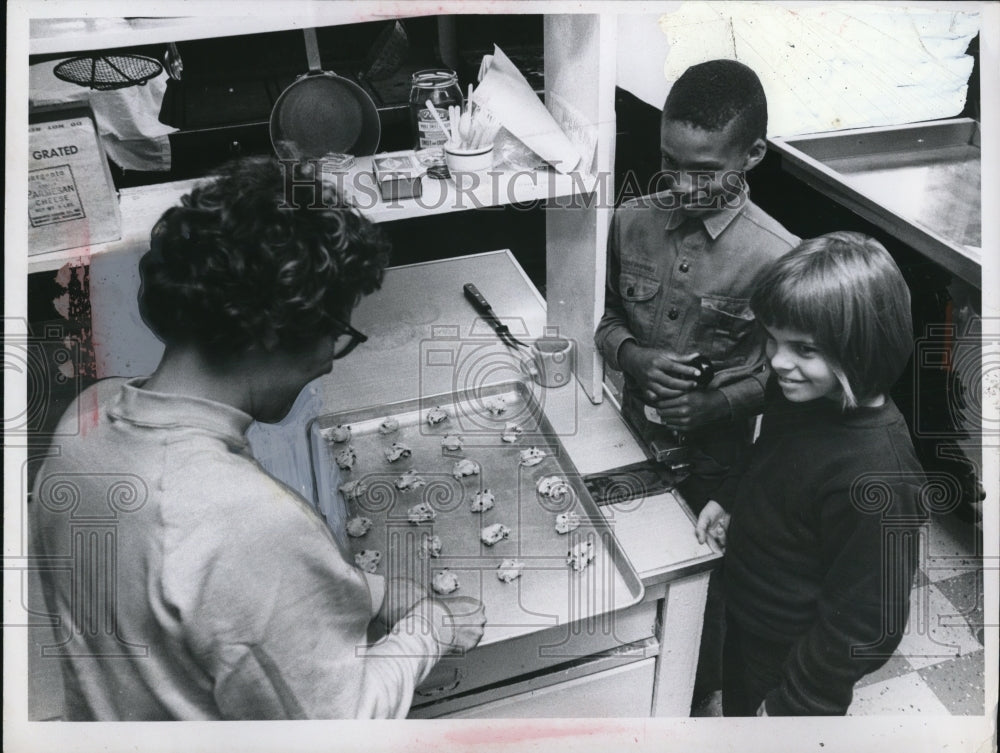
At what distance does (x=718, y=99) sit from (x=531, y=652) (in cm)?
89

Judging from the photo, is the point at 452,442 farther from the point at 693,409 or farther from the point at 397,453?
the point at 693,409

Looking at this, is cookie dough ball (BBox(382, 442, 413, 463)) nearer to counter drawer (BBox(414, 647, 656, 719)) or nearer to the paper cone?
counter drawer (BBox(414, 647, 656, 719))

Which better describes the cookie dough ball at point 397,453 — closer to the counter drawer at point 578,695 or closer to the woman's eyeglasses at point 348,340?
the woman's eyeglasses at point 348,340

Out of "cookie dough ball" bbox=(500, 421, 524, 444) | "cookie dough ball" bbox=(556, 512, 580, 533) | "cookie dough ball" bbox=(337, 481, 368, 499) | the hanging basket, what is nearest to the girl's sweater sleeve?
"cookie dough ball" bbox=(556, 512, 580, 533)

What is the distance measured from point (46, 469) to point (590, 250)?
909 millimetres

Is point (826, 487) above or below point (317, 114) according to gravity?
below

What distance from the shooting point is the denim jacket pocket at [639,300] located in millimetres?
1381

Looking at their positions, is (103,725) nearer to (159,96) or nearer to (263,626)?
(263,626)

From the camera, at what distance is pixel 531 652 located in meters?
1.34

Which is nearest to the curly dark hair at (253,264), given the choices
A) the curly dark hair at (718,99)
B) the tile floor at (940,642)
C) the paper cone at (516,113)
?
the paper cone at (516,113)

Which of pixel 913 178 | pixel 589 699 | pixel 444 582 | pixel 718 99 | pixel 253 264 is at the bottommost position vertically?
pixel 589 699

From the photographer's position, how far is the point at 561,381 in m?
1.49

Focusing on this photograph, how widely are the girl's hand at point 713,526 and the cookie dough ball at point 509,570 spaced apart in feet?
0.94

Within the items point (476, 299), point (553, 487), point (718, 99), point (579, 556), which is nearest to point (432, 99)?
point (476, 299)
